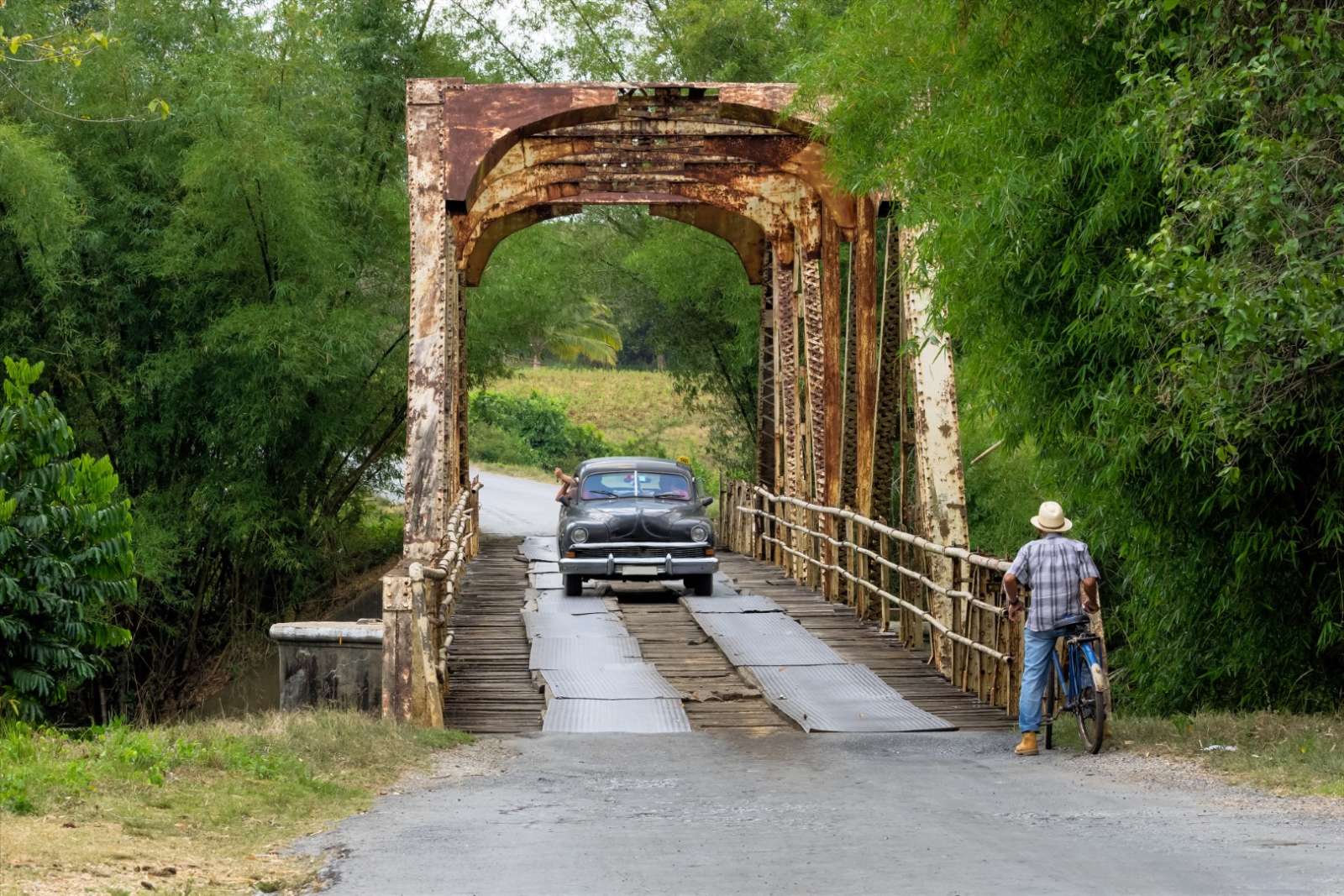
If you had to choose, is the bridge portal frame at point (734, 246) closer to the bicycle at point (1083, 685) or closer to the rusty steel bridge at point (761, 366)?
the rusty steel bridge at point (761, 366)

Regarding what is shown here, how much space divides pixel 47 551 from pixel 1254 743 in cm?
740

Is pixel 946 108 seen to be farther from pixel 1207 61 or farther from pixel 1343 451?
pixel 1343 451

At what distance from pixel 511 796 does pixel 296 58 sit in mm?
14425

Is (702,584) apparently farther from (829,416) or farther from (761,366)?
(761,366)

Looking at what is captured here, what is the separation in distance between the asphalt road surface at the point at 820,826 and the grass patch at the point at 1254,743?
0.21 metres

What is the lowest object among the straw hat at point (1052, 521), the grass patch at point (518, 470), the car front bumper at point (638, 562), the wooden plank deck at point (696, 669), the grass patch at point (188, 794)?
the wooden plank deck at point (696, 669)

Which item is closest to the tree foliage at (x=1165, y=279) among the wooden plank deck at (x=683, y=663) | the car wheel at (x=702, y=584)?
the wooden plank deck at (x=683, y=663)

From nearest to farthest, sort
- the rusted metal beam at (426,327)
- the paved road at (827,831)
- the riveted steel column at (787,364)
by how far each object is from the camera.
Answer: the paved road at (827,831), the rusted metal beam at (426,327), the riveted steel column at (787,364)

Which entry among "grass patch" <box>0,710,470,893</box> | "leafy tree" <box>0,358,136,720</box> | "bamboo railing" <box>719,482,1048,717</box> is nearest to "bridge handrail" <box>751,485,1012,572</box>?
"bamboo railing" <box>719,482,1048,717</box>

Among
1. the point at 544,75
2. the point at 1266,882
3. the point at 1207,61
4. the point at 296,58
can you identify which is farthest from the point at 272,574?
the point at 1266,882

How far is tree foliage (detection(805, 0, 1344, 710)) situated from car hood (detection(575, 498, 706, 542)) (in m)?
5.91

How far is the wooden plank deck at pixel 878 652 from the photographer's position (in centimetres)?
1074

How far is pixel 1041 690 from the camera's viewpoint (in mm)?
9211

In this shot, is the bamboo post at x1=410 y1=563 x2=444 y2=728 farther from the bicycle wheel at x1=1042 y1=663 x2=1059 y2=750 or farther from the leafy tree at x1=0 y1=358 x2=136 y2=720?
the bicycle wheel at x1=1042 y1=663 x2=1059 y2=750
